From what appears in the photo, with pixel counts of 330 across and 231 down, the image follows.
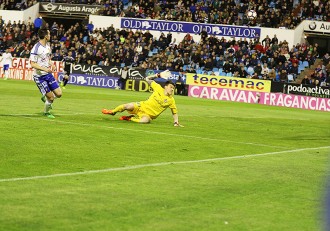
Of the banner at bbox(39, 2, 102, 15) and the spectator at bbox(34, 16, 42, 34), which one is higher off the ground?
the banner at bbox(39, 2, 102, 15)

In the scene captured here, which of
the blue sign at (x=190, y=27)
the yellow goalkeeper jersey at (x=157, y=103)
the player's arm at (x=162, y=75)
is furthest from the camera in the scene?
the blue sign at (x=190, y=27)

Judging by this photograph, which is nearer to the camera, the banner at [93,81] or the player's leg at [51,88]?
the player's leg at [51,88]

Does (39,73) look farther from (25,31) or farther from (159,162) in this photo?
(25,31)

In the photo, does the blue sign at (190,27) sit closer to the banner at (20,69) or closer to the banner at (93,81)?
the banner at (93,81)

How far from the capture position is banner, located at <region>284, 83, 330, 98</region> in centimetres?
4253

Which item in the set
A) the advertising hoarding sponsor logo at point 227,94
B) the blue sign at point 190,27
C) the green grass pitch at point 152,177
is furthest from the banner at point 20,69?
the green grass pitch at point 152,177

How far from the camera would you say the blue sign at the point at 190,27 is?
52688 millimetres

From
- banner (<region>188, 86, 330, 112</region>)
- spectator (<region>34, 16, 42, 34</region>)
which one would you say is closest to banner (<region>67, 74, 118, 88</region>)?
banner (<region>188, 86, 330, 112</region>)

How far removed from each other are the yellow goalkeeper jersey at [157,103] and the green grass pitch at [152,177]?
621 millimetres

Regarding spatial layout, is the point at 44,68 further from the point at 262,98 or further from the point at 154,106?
the point at 262,98

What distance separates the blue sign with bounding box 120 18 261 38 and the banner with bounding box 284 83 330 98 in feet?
30.7

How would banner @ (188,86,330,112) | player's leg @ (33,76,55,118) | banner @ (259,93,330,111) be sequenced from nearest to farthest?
player's leg @ (33,76,55,118) < banner @ (259,93,330,111) < banner @ (188,86,330,112)

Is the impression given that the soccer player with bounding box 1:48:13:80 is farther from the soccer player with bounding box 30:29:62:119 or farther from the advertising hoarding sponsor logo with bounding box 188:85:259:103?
the soccer player with bounding box 30:29:62:119

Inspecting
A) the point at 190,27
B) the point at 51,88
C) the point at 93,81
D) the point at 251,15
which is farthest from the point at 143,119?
the point at 251,15
